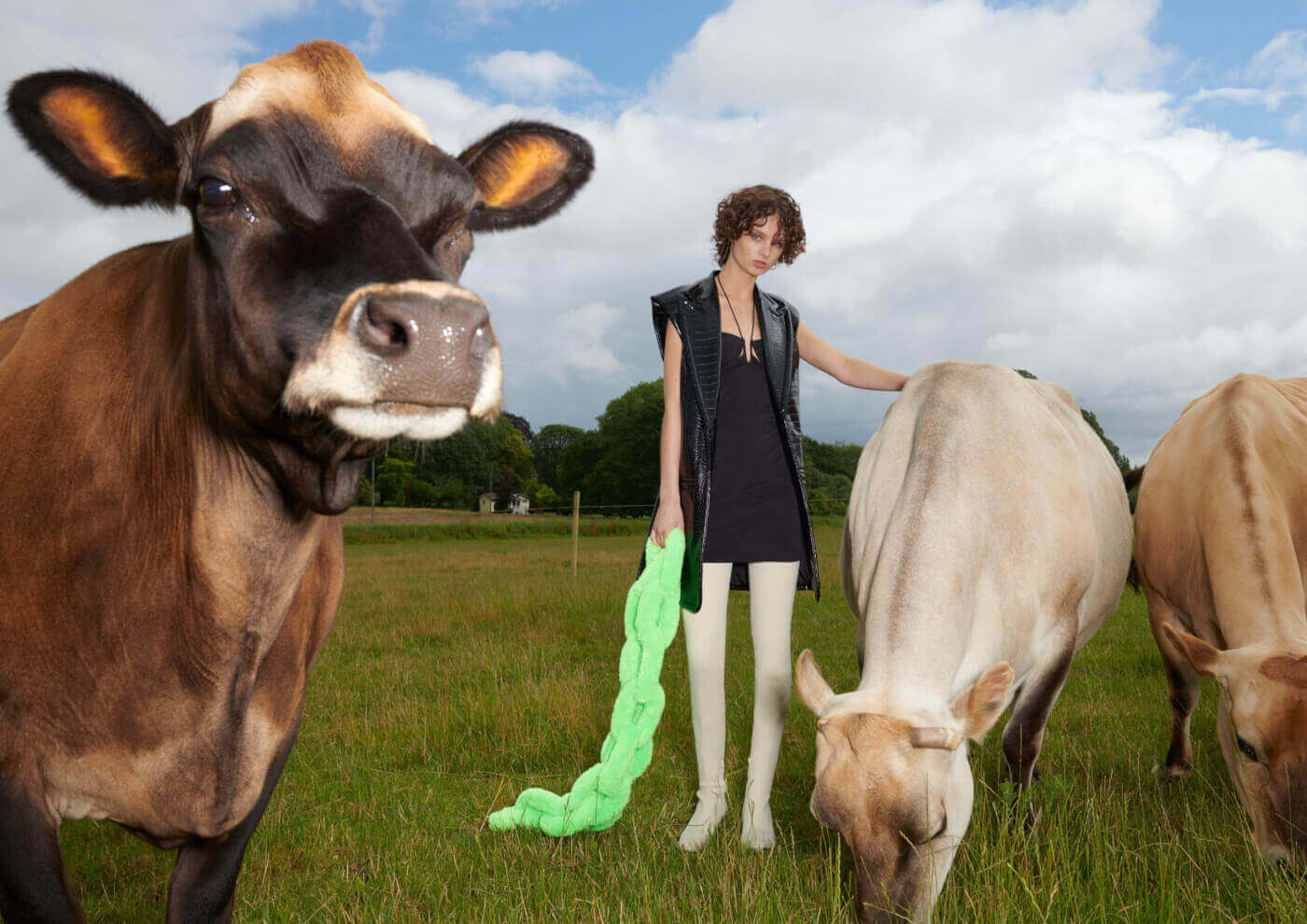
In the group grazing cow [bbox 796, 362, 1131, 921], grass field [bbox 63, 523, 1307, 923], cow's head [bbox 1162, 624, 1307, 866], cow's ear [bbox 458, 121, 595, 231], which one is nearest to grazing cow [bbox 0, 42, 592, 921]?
cow's ear [bbox 458, 121, 595, 231]

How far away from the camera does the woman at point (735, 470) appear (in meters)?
4.55

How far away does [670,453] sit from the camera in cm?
450

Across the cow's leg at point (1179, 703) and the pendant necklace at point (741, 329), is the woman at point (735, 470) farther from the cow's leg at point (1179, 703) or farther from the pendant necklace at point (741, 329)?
the cow's leg at point (1179, 703)

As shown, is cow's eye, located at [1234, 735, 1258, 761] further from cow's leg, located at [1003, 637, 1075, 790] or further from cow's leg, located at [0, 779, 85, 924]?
cow's leg, located at [0, 779, 85, 924]

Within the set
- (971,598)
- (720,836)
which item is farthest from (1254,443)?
(720,836)

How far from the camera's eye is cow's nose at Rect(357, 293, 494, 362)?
1.82m

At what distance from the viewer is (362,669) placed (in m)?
8.80

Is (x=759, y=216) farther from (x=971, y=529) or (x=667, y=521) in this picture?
(x=971, y=529)

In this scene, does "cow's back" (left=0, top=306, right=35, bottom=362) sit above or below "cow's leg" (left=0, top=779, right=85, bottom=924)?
above

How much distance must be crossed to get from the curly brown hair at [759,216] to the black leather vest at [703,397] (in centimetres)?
25

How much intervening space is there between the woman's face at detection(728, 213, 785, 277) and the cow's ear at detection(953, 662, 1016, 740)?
237 cm

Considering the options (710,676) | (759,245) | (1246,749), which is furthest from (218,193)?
(1246,749)

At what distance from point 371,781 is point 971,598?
363 cm

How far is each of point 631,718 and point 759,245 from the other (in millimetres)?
2420
